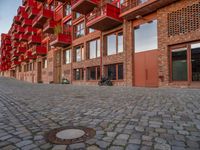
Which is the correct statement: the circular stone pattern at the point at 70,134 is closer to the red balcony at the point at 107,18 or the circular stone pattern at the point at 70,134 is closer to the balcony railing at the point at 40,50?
the red balcony at the point at 107,18

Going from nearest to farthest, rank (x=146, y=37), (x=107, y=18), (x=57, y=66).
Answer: (x=146, y=37) < (x=107, y=18) < (x=57, y=66)

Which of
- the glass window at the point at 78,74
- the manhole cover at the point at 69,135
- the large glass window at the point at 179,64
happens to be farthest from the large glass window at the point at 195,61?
the glass window at the point at 78,74

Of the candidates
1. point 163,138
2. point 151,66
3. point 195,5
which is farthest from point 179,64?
point 163,138

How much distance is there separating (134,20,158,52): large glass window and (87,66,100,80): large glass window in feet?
18.8

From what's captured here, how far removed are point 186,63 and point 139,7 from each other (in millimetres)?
5539

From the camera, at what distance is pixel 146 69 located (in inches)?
575

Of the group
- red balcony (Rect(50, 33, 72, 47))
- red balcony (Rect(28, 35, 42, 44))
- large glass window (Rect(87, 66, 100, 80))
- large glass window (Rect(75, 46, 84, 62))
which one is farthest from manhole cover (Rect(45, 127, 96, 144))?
red balcony (Rect(28, 35, 42, 44))

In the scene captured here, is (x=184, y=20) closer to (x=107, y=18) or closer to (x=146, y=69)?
(x=146, y=69)

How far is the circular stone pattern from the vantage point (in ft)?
9.53

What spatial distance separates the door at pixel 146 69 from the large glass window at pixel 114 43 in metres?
2.38

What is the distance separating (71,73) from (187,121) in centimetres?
2108

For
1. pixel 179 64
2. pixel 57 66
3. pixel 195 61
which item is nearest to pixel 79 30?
pixel 57 66

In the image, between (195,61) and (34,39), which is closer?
(195,61)

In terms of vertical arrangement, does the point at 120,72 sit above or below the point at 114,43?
below
